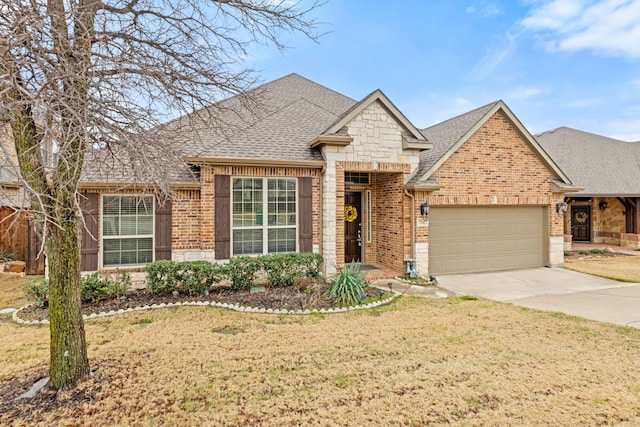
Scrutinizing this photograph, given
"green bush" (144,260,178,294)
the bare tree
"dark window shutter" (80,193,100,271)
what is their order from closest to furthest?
the bare tree
"green bush" (144,260,178,294)
"dark window shutter" (80,193,100,271)

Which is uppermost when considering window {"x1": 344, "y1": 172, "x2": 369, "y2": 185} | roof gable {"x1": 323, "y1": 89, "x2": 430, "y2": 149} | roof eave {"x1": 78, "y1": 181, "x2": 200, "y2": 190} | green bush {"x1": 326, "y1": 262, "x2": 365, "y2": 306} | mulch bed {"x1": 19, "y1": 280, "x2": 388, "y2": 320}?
roof gable {"x1": 323, "y1": 89, "x2": 430, "y2": 149}

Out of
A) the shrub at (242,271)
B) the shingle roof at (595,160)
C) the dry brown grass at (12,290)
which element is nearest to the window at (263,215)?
the shrub at (242,271)

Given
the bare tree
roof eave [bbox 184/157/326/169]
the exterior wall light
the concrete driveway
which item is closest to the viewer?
the bare tree

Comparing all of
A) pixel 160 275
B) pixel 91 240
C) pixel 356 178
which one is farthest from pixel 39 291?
pixel 356 178

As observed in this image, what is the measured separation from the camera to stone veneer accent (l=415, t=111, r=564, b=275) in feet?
33.3

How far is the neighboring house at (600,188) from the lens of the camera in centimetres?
1634

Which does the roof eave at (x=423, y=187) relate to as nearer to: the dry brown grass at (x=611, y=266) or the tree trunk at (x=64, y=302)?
the dry brown grass at (x=611, y=266)

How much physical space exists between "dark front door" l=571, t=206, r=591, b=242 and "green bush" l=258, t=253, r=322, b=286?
1715cm

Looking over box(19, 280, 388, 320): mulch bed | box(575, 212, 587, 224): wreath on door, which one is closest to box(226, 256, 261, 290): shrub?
box(19, 280, 388, 320): mulch bed

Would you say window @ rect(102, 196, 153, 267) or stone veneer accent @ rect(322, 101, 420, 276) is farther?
stone veneer accent @ rect(322, 101, 420, 276)

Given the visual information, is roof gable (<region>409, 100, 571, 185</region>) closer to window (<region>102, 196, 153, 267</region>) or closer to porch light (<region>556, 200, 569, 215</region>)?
porch light (<region>556, 200, 569, 215</region>)

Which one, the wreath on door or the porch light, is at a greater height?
the porch light

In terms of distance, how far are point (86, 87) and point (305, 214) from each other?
20.6ft

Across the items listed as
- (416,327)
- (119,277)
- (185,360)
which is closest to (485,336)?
(416,327)
